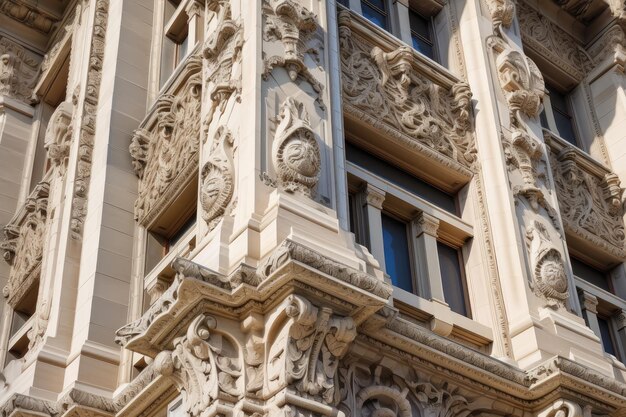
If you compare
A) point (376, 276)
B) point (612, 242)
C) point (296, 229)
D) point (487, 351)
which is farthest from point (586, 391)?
point (612, 242)

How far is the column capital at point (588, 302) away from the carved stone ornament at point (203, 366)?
26.0 feet

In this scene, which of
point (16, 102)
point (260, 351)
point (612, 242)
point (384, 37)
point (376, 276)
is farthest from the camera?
point (16, 102)

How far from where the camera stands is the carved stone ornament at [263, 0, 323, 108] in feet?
41.7

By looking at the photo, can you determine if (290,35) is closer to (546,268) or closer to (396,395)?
(546,268)

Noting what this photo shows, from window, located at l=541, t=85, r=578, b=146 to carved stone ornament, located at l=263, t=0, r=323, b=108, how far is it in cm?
744

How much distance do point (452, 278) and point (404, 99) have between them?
117 inches

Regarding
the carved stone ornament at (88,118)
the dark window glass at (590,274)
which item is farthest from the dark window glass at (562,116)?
the carved stone ornament at (88,118)

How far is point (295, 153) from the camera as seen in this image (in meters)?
11.6

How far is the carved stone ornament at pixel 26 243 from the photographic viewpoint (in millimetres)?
18250

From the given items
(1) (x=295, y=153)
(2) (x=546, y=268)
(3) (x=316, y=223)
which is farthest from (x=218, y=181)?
(2) (x=546, y=268)

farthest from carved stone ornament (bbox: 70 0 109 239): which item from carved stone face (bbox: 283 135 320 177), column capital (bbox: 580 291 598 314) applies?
column capital (bbox: 580 291 598 314)

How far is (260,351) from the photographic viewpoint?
1030 centimetres

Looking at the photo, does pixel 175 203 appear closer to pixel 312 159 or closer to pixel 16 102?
pixel 312 159

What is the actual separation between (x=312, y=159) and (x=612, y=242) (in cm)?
821
